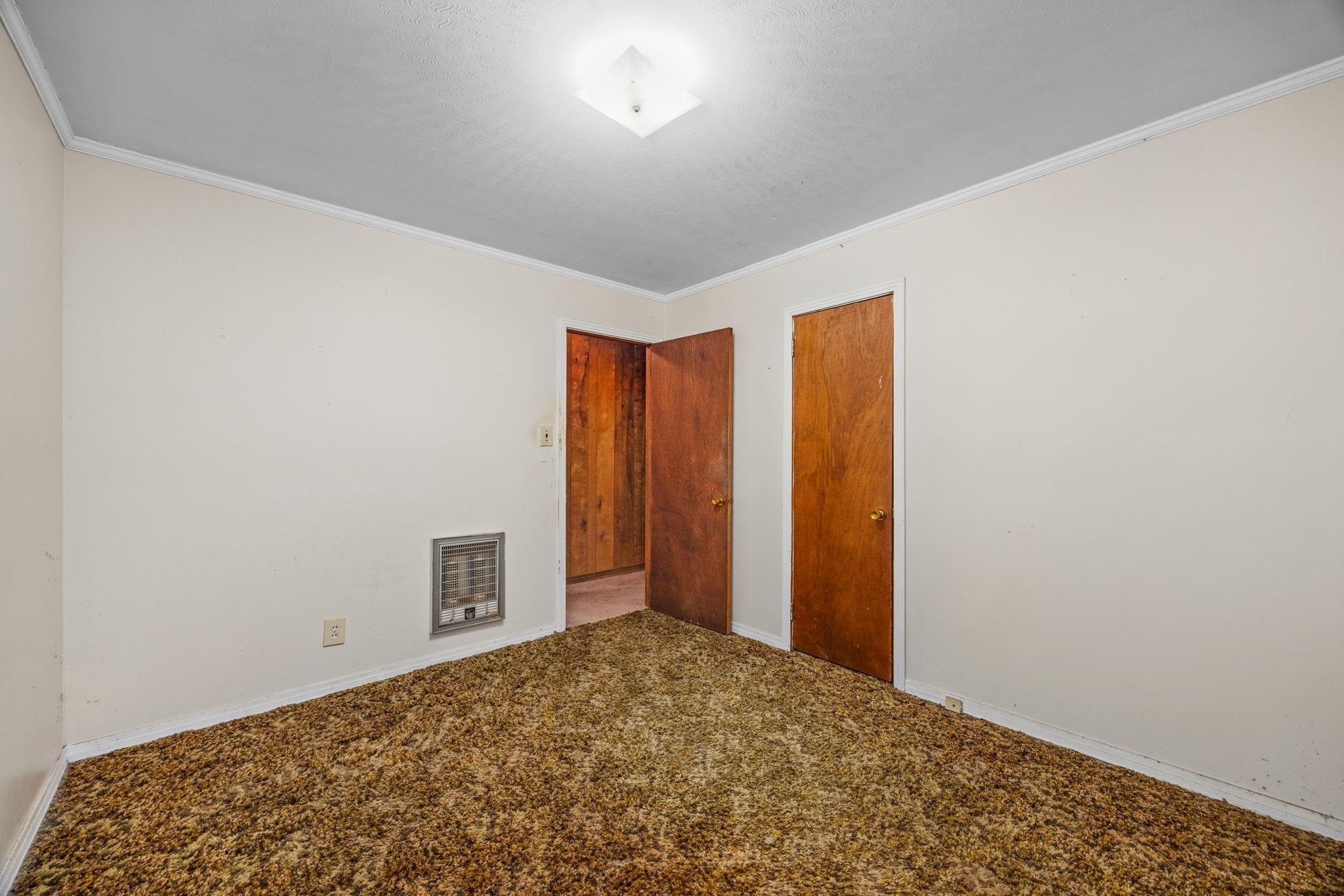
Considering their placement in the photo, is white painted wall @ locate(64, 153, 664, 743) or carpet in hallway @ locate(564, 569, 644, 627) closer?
white painted wall @ locate(64, 153, 664, 743)

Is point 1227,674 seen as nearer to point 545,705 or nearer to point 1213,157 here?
point 1213,157

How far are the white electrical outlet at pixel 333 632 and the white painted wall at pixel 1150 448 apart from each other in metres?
2.75

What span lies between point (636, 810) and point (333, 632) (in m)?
1.71

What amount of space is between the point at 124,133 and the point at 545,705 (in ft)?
9.08

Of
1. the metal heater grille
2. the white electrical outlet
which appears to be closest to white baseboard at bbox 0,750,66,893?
the white electrical outlet

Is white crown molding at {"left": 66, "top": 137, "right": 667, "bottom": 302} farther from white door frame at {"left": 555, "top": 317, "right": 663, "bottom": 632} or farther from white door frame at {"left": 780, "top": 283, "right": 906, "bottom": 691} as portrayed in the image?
white door frame at {"left": 780, "top": 283, "right": 906, "bottom": 691}

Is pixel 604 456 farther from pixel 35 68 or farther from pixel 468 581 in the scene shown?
pixel 35 68

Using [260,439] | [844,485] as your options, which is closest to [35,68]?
[260,439]

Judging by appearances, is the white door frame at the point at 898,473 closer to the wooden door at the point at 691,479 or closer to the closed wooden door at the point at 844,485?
the closed wooden door at the point at 844,485

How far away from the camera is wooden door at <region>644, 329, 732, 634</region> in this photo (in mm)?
3232

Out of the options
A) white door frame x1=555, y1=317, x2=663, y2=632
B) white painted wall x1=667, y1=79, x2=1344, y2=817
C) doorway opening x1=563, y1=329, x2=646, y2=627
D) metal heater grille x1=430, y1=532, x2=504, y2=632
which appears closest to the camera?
white painted wall x1=667, y1=79, x2=1344, y2=817

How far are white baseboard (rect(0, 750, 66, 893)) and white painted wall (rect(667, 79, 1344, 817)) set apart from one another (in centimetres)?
311

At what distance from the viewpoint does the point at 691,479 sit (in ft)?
11.3

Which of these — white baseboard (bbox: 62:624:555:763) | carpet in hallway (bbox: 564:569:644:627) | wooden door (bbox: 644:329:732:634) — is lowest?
carpet in hallway (bbox: 564:569:644:627)
